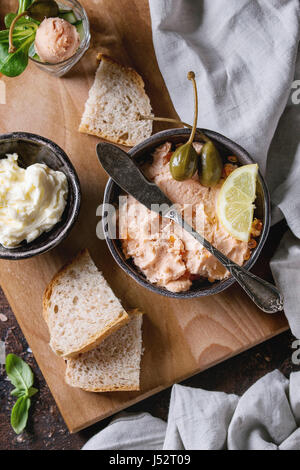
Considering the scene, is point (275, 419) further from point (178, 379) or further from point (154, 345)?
point (154, 345)

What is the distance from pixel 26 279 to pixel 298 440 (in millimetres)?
1347

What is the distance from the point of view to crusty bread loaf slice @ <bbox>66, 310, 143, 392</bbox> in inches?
76.3

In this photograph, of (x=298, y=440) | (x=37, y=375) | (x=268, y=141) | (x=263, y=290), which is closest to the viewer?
(x=263, y=290)

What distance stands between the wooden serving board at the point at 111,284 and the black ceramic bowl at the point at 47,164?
178 mm

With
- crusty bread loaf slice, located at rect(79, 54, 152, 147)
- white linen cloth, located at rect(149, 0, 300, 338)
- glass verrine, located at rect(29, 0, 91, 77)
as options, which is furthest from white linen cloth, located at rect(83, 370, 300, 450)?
glass verrine, located at rect(29, 0, 91, 77)

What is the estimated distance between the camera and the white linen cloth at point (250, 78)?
1793mm

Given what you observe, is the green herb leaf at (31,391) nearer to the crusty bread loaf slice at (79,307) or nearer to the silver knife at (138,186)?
the crusty bread loaf slice at (79,307)

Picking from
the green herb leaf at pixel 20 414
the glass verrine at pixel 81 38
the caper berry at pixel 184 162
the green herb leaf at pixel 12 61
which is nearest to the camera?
the caper berry at pixel 184 162

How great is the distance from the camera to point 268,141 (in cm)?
182

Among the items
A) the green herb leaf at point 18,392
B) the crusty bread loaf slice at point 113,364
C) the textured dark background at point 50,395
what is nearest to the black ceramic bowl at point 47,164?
the crusty bread loaf slice at point 113,364

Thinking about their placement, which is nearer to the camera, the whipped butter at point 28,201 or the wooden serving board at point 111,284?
the whipped butter at point 28,201

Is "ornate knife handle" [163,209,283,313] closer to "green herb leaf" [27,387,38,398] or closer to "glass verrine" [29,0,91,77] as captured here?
"glass verrine" [29,0,91,77]

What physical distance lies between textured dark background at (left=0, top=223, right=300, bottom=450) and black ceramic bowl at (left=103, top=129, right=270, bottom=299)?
59 cm

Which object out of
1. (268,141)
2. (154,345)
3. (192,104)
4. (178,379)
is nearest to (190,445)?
(178,379)
